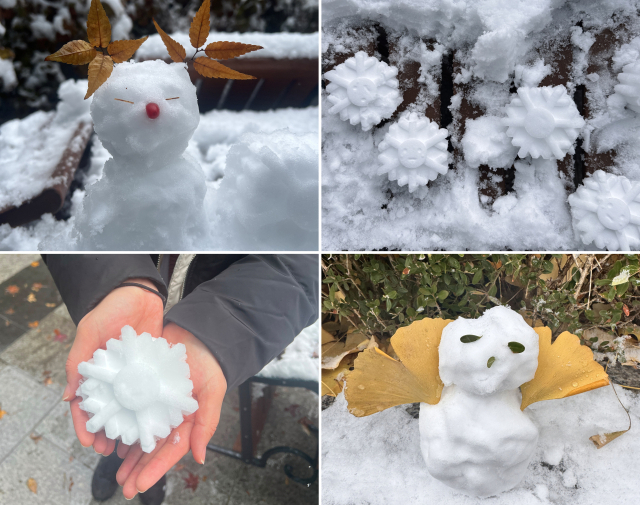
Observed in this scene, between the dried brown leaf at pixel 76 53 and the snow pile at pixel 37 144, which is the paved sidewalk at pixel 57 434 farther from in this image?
the dried brown leaf at pixel 76 53

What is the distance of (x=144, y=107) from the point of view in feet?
2.30

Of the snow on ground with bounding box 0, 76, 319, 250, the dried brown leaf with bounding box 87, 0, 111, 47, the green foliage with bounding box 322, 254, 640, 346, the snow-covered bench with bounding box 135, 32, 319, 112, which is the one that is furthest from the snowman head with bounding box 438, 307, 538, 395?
the snow-covered bench with bounding box 135, 32, 319, 112

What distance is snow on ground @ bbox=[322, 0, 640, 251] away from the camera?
3.83 ft

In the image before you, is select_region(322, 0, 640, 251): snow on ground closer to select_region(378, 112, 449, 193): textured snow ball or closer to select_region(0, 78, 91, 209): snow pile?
select_region(378, 112, 449, 193): textured snow ball

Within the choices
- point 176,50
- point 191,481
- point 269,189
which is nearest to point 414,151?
point 269,189

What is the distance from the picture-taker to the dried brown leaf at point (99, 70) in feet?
2.03

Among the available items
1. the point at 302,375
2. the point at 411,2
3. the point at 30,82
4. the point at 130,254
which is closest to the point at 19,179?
the point at 30,82

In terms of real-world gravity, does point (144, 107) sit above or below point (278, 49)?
above

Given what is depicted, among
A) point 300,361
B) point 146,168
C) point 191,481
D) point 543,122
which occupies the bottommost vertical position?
point 191,481

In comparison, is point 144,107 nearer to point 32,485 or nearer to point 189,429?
point 189,429

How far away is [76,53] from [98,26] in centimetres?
5

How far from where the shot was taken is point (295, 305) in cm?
98

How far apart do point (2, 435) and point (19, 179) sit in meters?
0.67

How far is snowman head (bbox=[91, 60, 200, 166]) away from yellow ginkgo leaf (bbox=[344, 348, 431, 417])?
51 cm
